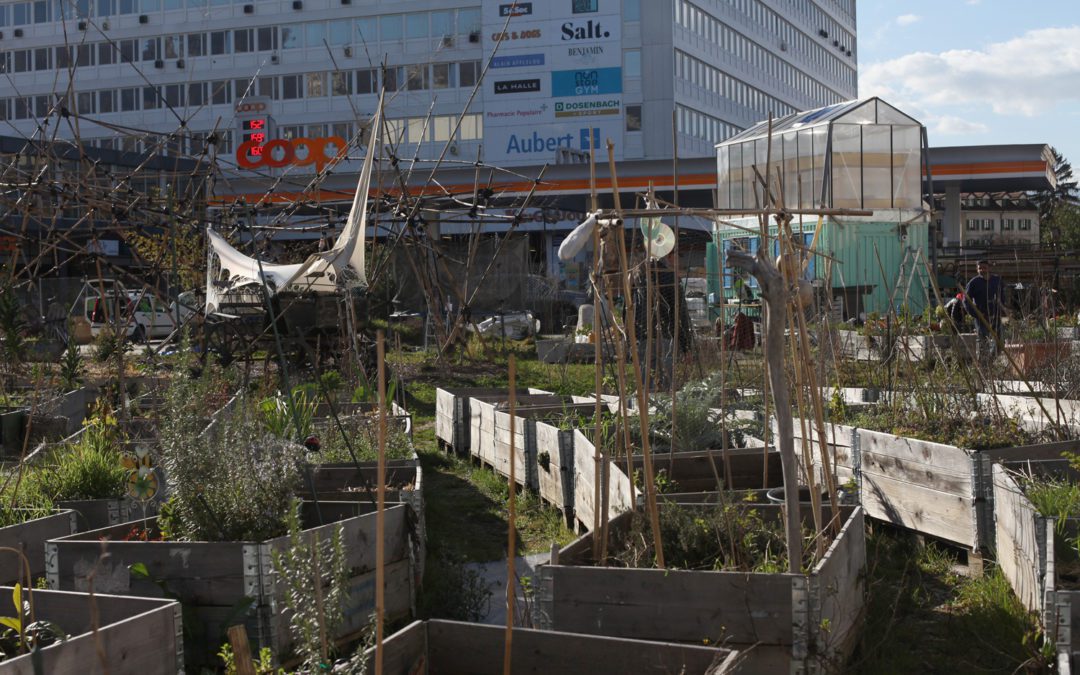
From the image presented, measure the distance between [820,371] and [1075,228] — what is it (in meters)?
38.7

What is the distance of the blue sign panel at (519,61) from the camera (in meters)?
44.5

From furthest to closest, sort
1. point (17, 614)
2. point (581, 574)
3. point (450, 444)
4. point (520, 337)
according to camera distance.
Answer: point (520, 337) → point (450, 444) → point (581, 574) → point (17, 614)

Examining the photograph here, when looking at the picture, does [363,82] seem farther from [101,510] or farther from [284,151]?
[101,510]

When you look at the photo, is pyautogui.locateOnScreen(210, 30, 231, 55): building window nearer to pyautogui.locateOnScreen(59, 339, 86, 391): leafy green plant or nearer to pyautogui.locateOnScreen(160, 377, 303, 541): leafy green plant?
pyautogui.locateOnScreen(59, 339, 86, 391): leafy green plant

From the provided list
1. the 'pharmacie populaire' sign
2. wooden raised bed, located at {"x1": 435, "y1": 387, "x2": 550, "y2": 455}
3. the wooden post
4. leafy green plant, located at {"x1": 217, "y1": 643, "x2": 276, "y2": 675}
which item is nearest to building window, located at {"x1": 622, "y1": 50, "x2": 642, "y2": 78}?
the 'pharmacie populaire' sign

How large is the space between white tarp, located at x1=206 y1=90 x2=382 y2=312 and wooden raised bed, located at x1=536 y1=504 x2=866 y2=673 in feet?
15.6

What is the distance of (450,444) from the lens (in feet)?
30.7

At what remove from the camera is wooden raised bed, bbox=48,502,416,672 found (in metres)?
4.11

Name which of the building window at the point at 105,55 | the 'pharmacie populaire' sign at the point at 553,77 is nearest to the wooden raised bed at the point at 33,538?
the 'pharmacie populaire' sign at the point at 553,77

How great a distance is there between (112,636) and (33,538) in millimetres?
1699

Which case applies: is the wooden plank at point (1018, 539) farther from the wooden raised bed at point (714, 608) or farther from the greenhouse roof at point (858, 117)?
the greenhouse roof at point (858, 117)

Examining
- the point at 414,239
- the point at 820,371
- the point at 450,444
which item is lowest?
the point at 450,444

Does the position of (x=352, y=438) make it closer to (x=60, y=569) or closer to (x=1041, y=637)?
(x=60, y=569)

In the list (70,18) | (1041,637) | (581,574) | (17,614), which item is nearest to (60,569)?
(17,614)
